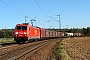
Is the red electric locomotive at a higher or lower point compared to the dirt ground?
higher

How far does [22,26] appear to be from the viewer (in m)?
41.3

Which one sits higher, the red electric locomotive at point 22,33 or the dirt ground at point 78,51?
the red electric locomotive at point 22,33

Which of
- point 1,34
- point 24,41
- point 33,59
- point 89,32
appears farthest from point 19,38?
point 89,32

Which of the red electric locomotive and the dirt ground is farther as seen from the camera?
the red electric locomotive

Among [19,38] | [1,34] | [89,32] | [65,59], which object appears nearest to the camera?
[65,59]

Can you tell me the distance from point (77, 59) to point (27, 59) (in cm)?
383

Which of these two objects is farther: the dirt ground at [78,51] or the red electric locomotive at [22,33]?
the red electric locomotive at [22,33]

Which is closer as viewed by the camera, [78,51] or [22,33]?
[78,51]

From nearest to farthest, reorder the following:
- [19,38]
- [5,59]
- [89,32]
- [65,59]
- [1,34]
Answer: [65,59] < [5,59] < [19,38] < [1,34] < [89,32]

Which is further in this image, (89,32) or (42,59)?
(89,32)

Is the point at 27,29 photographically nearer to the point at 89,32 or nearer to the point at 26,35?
the point at 26,35

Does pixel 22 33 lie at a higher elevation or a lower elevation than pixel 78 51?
higher

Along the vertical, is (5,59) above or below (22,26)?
below

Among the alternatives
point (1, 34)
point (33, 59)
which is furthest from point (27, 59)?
point (1, 34)
